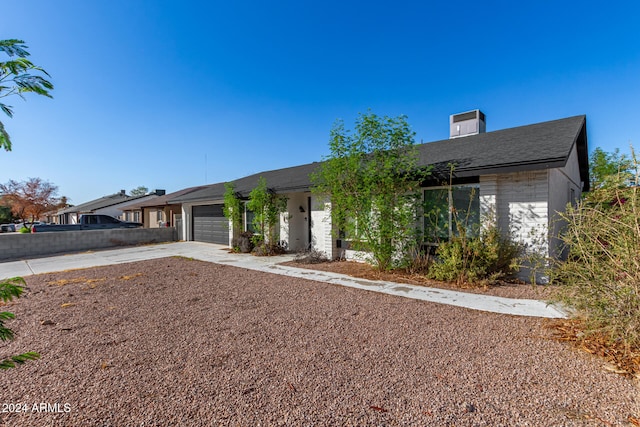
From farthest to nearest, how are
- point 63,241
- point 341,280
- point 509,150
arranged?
1. point 63,241
2. point 509,150
3. point 341,280

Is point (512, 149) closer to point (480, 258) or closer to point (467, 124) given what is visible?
point (480, 258)

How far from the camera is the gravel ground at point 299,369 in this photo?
2.11 meters

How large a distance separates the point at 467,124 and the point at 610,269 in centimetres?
983

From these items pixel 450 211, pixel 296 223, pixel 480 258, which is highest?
pixel 450 211

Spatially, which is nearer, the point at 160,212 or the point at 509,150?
the point at 509,150

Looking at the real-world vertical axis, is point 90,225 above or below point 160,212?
below

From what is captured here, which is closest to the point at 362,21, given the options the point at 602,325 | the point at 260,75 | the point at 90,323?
the point at 260,75

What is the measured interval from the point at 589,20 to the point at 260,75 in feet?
34.2

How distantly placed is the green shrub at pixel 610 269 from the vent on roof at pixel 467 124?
28.6 ft

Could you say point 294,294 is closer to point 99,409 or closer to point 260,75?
point 99,409

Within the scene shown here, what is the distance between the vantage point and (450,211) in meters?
6.84

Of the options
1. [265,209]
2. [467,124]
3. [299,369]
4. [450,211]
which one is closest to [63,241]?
[265,209]

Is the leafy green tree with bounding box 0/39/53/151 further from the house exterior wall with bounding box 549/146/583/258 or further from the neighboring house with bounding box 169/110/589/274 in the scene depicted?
the house exterior wall with bounding box 549/146/583/258

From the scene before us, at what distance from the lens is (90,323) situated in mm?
4035
